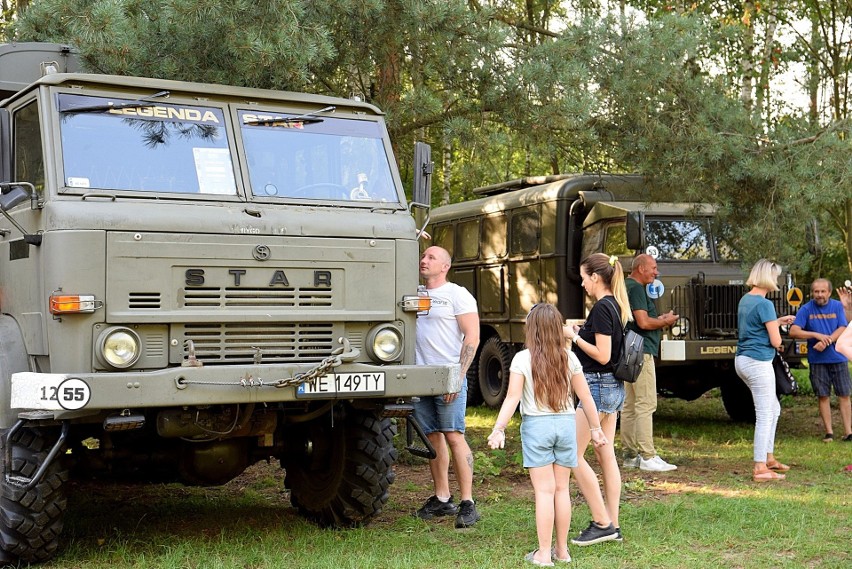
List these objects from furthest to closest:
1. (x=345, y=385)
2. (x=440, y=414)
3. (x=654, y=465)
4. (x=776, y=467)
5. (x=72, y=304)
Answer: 1. (x=654, y=465)
2. (x=776, y=467)
3. (x=440, y=414)
4. (x=345, y=385)
5. (x=72, y=304)

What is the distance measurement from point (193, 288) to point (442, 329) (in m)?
1.83

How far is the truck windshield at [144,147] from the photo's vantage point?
636 cm

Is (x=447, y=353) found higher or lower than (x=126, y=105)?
lower

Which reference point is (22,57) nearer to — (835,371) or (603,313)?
(603,313)

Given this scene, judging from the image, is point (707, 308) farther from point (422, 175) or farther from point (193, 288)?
point (193, 288)

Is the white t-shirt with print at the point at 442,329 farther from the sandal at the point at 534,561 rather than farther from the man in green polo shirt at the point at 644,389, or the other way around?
the man in green polo shirt at the point at 644,389

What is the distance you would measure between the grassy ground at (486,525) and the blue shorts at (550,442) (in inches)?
23.8

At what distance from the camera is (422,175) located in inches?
288

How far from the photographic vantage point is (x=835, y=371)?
11.5 m

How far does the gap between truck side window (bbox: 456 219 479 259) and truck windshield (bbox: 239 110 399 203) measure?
836 cm

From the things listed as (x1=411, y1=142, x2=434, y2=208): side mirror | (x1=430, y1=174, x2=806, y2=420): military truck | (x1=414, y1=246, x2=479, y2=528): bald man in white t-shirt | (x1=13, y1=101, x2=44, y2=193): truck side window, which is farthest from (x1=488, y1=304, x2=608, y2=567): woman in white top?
(x1=430, y1=174, x2=806, y2=420): military truck

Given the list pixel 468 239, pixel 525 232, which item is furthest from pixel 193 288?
pixel 468 239

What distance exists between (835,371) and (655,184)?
119 inches

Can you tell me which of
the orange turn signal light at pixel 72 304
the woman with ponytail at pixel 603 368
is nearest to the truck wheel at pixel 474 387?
the woman with ponytail at pixel 603 368
